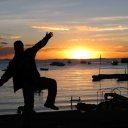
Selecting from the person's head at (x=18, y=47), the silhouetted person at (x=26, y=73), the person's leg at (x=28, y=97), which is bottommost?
the person's leg at (x=28, y=97)

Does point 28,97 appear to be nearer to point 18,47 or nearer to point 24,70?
point 24,70

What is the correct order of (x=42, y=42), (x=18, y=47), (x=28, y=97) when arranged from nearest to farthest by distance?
(x=42, y=42) → (x=18, y=47) → (x=28, y=97)

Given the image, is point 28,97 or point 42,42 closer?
point 42,42

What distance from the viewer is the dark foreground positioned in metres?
10.4

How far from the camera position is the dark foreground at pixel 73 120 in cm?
1045

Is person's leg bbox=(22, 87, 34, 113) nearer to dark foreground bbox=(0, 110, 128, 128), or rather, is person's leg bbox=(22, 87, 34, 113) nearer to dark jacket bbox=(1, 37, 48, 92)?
dark jacket bbox=(1, 37, 48, 92)

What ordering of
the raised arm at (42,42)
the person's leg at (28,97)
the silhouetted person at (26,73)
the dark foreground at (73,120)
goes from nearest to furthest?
the raised arm at (42,42)
the silhouetted person at (26,73)
the person's leg at (28,97)
the dark foreground at (73,120)

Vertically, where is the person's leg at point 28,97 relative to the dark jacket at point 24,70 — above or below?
below

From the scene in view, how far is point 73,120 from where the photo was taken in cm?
1115

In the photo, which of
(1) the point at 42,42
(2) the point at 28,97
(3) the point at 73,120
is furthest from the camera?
(3) the point at 73,120

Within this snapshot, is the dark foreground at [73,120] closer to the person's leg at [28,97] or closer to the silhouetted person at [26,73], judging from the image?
the person's leg at [28,97]

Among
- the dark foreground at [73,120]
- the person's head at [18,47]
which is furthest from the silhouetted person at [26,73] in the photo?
the dark foreground at [73,120]

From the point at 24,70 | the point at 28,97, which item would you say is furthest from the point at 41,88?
the point at 24,70

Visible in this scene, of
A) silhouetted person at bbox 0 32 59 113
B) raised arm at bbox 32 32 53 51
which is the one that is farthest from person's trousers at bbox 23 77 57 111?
raised arm at bbox 32 32 53 51
